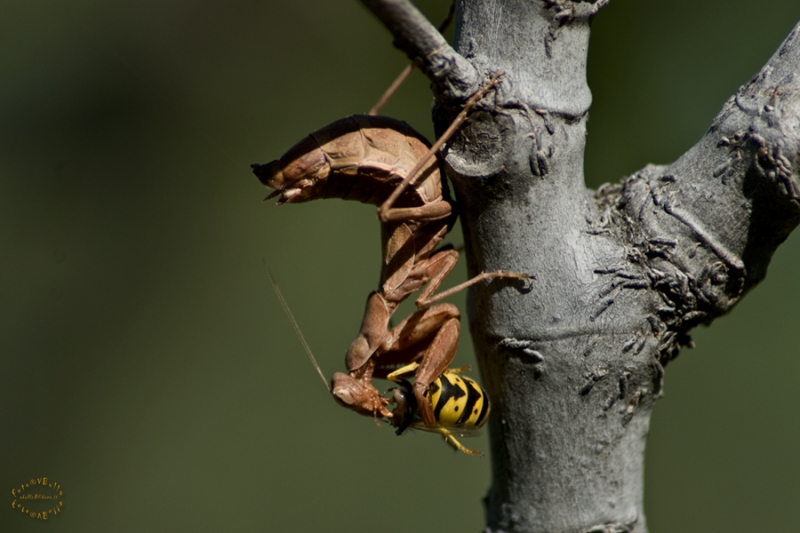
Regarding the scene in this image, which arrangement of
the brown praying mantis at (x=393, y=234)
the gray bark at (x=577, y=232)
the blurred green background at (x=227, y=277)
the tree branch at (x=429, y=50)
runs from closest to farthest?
the tree branch at (x=429, y=50) → the gray bark at (x=577, y=232) → the brown praying mantis at (x=393, y=234) → the blurred green background at (x=227, y=277)

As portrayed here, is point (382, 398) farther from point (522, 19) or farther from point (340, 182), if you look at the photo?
point (522, 19)

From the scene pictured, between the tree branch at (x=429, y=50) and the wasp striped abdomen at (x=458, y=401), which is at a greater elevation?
the tree branch at (x=429, y=50)

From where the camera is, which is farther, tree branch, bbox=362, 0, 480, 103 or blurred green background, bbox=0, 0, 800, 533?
blurred green background, bbox=0, 0, 800, 533

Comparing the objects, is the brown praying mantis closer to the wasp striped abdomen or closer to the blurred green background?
the wasp striped abdomen

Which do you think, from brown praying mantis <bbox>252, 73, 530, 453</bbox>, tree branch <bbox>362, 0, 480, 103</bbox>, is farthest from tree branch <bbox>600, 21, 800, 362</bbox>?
tree branch <bbox>362, 0, 480, 103</bbox>

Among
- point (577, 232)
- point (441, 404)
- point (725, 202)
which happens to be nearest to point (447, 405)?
point (441, 404)

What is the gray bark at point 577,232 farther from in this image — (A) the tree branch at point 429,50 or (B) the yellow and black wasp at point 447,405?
(B) the yellow and black wasp at point 447,405

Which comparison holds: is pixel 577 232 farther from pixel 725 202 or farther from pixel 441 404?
pixel 441 404

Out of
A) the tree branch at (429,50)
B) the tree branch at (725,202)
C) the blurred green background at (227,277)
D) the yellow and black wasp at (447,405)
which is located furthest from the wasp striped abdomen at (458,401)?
the blurred green background at (227,277)

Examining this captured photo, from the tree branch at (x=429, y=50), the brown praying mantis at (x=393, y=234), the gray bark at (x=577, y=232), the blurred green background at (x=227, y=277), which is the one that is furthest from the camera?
the blurred green background at (x=227, y=277)
